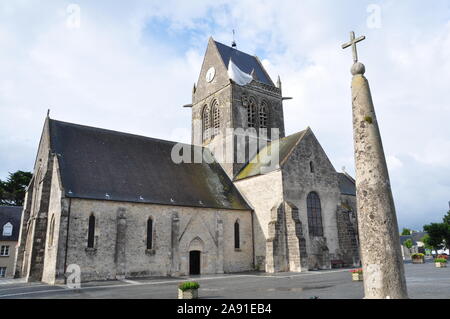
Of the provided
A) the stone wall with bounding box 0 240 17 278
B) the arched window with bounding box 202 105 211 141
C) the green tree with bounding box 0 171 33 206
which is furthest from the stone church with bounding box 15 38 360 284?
the green tree with bounding box 0 171 33 206

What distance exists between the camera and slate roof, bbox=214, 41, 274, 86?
34369mm

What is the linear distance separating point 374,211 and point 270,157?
71.0 ft

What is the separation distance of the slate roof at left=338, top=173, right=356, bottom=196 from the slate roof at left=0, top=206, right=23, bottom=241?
105ft

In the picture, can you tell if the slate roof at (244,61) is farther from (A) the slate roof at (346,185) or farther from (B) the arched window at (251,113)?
(A) the slate roof at (346,185)

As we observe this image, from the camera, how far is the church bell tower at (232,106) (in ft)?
100

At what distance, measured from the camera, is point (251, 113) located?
32781 millimetres

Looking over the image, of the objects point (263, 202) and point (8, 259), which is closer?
point (263, 202)

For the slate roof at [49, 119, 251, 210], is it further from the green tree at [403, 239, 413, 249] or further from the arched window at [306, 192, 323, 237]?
the green tree at [403, 239, 413, 249]

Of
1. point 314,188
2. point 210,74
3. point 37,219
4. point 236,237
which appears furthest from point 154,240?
point 210,74

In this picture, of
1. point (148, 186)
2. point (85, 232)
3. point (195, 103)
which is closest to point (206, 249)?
point (148, 186)

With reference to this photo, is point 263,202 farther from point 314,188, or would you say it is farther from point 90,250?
point 90,250

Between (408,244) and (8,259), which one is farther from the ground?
(408,244)

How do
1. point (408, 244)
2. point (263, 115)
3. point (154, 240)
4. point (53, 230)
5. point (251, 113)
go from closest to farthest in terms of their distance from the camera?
1. point (53, 230)
2. point (154, 240)
3. point (251, 113)
4. point (263, 115)
5. point (408, 244)
